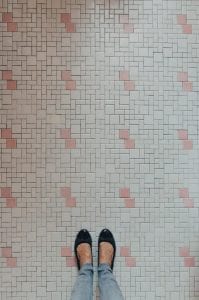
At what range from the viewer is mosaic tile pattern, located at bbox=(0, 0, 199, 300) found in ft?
5.54

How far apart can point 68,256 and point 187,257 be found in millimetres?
478

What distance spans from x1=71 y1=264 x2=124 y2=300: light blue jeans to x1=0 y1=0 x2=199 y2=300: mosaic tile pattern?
0.08 meters

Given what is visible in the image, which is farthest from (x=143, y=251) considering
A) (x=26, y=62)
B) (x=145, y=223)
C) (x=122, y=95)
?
(x=26, y=62)

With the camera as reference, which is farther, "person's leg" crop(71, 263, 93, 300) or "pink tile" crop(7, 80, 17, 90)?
"pink tile" crop(7, 80, 17, 90)

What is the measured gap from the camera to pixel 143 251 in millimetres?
1701

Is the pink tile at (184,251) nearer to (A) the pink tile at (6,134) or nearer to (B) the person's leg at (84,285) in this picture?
(B) the person's leg at (84,285)

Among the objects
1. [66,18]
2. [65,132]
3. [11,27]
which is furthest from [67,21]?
[65,132]

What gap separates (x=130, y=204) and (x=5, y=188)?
501 mm

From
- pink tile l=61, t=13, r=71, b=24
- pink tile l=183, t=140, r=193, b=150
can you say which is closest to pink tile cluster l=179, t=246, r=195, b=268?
pink tile l=183, t=140, r=193, b=150

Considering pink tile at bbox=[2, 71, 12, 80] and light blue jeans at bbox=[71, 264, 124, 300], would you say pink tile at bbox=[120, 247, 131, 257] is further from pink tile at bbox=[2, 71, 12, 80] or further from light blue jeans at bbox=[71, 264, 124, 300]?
pink tile at bbox=[2, 71, 12, 80]

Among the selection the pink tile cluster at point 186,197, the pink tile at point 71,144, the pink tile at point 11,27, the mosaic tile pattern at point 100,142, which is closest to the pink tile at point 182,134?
the mosaic tile pattern at point 100,142

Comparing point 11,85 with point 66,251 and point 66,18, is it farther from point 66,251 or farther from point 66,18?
point 66,251

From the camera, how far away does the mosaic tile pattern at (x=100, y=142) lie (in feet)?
5.54

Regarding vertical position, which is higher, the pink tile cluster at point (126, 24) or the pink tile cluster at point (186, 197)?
the pink tile cluster at point (126, 24)
